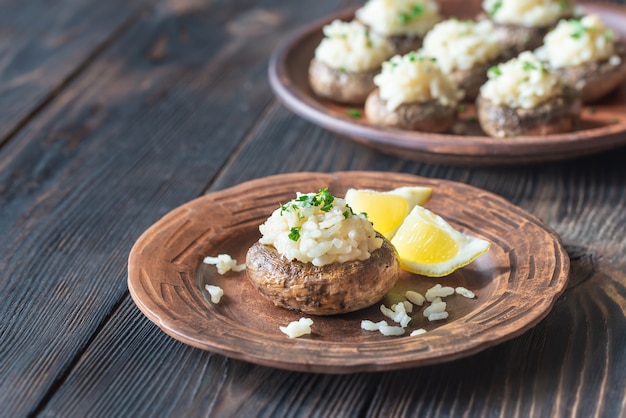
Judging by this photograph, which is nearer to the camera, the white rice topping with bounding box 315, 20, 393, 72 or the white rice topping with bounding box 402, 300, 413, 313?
the white rice topping with bounding box 402, 300, 413, 313

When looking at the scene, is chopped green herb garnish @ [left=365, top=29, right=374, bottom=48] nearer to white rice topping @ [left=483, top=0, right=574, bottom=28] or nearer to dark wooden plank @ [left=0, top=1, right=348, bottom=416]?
dark wooden plank @ [left=0, top=1, right=348, bottom=416]

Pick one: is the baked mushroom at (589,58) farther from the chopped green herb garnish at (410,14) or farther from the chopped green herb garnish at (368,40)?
the chopped green herb garnish at (368,40)

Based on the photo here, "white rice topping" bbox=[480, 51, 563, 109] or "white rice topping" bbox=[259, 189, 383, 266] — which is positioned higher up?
"white rice topping" bbox=[259, 189, 383, 266]

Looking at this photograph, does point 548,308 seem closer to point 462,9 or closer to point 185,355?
point 185,355

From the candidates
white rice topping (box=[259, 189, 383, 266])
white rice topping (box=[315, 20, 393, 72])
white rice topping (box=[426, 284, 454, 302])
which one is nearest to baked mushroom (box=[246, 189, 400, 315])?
white rice topping (box=[259, 189, 383, 266])

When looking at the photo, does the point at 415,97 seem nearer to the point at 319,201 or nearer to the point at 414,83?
the point at 414,83

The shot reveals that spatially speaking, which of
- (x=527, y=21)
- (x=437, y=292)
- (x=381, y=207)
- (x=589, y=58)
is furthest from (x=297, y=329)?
(x=527, y=21)

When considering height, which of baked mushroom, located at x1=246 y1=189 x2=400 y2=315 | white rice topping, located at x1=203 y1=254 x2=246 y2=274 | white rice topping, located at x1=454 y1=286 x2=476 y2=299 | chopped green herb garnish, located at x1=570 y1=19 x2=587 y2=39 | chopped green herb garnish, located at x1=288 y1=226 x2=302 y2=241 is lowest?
chopped green herb garnish, located at x1=570 y1=19 x2=587 y2=39

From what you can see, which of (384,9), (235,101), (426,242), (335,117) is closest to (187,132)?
(235,101)

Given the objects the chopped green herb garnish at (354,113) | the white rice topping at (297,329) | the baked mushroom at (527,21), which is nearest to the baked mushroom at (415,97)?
the chopped green herb garnish at (354,113)
